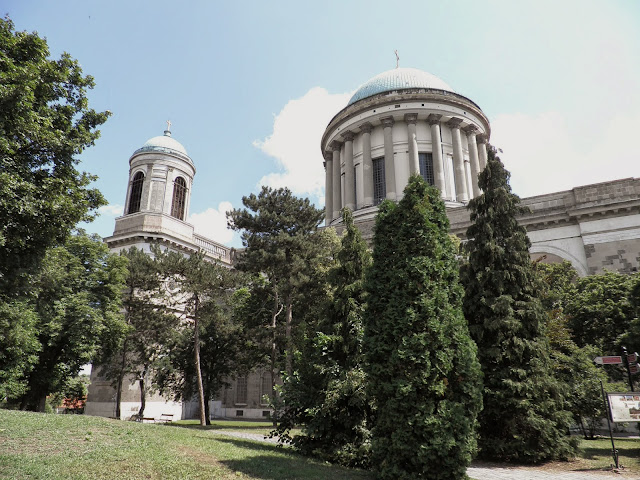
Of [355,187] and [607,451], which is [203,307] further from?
[355,187]

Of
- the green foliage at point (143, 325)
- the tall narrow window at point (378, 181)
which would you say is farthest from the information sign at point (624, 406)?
the tall narrow window at point (378, 181)

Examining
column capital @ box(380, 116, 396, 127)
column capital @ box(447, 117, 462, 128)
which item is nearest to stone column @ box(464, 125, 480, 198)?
column capital @ box(447, 117, 462, 128)

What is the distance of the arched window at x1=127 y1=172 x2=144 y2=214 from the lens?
3544 cm

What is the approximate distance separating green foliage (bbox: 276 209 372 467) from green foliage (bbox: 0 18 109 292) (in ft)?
22.1

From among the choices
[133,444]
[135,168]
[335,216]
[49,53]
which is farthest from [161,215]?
[133,444]

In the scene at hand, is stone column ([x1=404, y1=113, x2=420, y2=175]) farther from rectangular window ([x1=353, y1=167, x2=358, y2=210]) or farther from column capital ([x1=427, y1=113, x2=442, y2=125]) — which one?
rectangular window ([x1=353, y1=167, x2=358, y2=210])

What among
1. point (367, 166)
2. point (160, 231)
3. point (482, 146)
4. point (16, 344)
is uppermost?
point (482, 146)

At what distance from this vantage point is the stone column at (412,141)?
35625 millimetres

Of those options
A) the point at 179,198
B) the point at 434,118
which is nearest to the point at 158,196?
the point at 179,198

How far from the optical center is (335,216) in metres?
38.6

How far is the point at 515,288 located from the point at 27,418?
13.4m

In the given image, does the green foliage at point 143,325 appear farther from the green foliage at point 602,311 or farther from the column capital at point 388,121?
the column capital at point 388,121

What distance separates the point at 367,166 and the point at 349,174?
6.93 feet

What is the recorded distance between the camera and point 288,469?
26.4 ft
